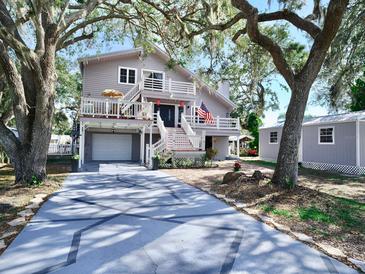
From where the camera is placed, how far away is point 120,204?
230 inches

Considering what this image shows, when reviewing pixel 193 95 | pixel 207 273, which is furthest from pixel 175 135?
pixel 207 273

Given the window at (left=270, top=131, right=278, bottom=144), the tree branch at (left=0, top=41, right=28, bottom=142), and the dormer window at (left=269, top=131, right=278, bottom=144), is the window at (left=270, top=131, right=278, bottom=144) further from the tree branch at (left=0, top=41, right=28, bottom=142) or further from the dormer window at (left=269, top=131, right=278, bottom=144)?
the tree branch at (left=0, top=41, right=28, bottom=142)

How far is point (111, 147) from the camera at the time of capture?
55.0 feet

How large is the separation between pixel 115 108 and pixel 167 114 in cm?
532

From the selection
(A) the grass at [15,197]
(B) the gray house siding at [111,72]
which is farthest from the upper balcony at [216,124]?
(A) the grass at [15,197]

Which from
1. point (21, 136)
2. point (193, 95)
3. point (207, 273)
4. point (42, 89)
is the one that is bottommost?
point (207, 273)

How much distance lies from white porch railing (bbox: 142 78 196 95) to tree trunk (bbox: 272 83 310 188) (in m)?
10.7

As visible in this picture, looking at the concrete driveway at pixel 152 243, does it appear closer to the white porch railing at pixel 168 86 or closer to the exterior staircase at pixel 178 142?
the exterior staircase at pixel 178 142

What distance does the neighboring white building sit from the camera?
12.9 m

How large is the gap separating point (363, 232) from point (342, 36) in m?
6.77

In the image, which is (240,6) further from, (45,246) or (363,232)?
(45,246)

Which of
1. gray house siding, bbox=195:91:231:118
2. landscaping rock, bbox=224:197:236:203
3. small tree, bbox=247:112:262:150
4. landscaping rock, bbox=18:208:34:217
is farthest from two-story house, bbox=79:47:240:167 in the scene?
small tree, bbox=247:112:262:150

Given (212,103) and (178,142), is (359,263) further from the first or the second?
(212,103)

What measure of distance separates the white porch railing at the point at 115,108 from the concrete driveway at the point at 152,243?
299 inches
